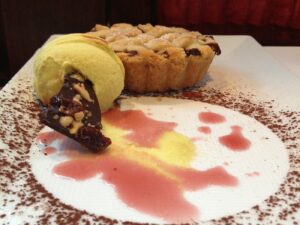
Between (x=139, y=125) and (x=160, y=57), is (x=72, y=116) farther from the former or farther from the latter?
(x=160, y=57)

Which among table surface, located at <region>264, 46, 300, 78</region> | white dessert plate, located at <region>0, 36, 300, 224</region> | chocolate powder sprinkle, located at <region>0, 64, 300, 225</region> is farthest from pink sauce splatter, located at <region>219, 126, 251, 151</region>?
table surface, located at <region>264, 46, 300, 78</region>

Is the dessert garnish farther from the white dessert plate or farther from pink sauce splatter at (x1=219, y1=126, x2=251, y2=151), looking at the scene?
pink sauce splatter at (x1=219, y1=126, x2=251, y2=151)

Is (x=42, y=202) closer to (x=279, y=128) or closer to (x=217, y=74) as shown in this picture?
(x=279, y=128)

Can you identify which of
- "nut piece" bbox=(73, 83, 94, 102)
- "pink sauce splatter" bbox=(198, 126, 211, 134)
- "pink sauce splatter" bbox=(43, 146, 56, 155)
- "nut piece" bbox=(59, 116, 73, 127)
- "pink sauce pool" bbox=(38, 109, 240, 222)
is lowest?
"pink sauce splatter" bbox=(198, 126, 211, 134)

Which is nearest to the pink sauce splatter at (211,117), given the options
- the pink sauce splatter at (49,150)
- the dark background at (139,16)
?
the pink sauce splatter at (49,150)

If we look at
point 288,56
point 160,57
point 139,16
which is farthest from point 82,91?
point 139,16

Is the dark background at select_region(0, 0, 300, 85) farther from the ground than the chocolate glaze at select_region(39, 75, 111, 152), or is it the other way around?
the chocolate glaze at select_region(39, 75, 111, 152)

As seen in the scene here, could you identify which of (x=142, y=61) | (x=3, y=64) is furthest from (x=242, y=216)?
(x=3, y=64)
